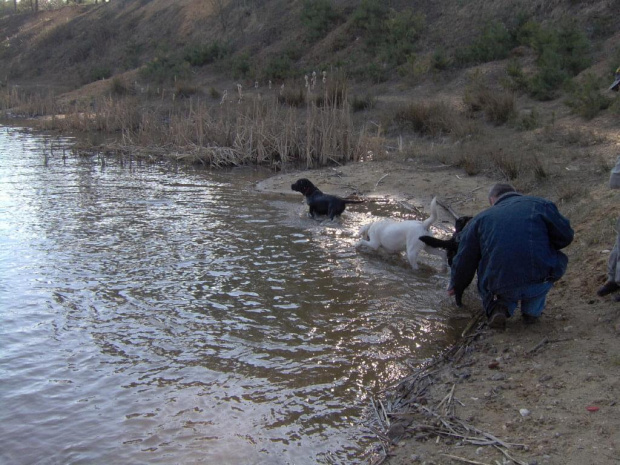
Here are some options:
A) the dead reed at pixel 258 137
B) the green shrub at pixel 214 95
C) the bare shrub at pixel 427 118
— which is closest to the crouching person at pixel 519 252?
the dead reed at pixel 258 137

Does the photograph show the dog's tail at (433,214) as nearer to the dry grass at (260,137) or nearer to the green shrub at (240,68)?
the dry grass at (260,137)

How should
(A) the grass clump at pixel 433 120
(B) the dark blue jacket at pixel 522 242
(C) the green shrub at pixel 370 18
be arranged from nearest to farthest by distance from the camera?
(B) the dark blue jacket at pixel 522 242 → (A) the grass clump at pixel 433 120 → (C) the green shrub at pixel 370 18

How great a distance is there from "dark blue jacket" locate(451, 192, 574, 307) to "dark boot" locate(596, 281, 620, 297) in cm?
61

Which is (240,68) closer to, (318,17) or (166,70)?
(318,17)

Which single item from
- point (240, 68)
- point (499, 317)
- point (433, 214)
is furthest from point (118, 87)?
point (499, 317)

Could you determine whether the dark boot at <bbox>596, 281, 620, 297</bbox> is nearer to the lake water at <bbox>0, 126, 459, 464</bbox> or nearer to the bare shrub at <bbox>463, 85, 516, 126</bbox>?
the lake water at <bbox>0, 126, 459, 464</bbox>

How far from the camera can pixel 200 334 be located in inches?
231

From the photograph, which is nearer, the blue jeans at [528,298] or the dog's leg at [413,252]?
the blue jeans at [528,298]

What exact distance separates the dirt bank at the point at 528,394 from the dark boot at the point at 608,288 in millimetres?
72

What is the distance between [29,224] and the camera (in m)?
10.0

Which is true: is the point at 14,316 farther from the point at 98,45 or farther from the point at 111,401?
the point at 98,45

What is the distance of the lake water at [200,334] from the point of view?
168 inches

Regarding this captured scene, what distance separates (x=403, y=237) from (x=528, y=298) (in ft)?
8.73

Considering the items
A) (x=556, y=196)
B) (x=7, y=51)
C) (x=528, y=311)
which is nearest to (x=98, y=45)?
(x=7, y=51)
